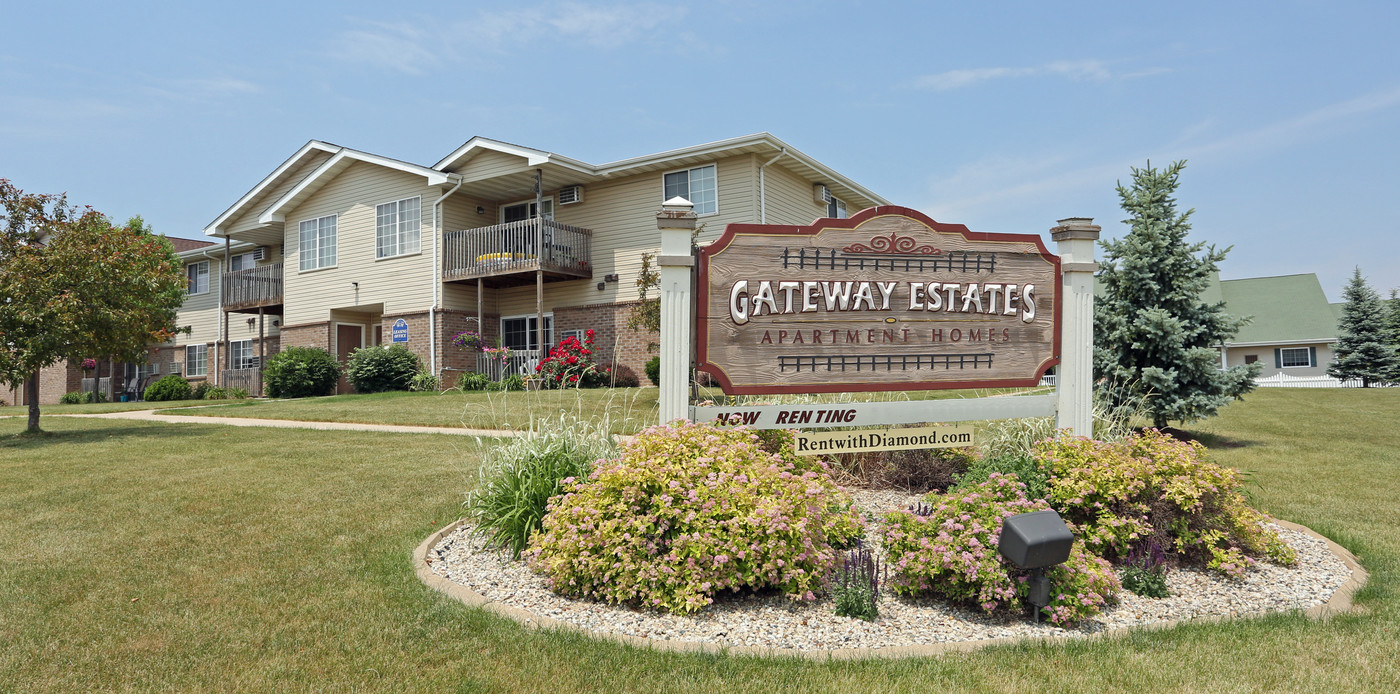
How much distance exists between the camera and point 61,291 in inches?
456

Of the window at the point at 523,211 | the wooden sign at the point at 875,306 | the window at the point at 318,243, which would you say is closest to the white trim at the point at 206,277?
the window at the point at 318,243

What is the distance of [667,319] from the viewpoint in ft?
16.7

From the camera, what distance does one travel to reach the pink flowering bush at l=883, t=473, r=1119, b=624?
3801mm

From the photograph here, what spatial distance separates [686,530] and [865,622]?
1.02 m

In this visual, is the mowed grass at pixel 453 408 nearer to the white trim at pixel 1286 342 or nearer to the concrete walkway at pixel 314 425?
the concrete walkway at pixel 314 425

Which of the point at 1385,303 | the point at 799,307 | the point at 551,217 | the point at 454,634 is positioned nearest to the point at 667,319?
the point at 799,307

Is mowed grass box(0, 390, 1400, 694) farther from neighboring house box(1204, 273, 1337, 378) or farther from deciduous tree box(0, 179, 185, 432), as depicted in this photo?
neighboring house box(1204, 273, 1337, 378)

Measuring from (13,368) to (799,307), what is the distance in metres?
12.6

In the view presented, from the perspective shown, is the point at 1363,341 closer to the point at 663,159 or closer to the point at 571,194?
the point at 663,159

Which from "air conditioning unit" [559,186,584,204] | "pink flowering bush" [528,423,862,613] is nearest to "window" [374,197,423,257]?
"air conditioning unit" [559,186,584,204]

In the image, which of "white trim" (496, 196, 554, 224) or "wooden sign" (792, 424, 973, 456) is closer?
"wooden sign" (792, 424, 973, 456)

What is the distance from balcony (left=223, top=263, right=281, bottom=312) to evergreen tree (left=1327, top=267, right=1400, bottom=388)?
41.0 meters

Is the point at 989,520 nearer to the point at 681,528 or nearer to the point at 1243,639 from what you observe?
the point at 1243,639

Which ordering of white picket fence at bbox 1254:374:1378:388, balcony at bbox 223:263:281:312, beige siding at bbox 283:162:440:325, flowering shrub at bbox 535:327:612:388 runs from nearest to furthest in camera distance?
flowering shrub at bbox 535:327:612:388, beige siding at bbox 283:162:440:325, balcony at bbox 223:263:281:312, white picket fence at bbox 1254:374:1378:388
